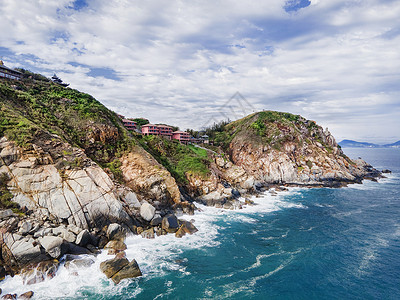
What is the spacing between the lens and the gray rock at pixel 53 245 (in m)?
29.7

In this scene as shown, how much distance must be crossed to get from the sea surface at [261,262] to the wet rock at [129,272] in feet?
2.59

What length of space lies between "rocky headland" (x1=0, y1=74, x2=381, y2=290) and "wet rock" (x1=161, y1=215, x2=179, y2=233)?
7.5 inches

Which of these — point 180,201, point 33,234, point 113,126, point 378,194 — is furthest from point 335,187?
point 33,234

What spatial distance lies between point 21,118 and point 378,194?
333ft

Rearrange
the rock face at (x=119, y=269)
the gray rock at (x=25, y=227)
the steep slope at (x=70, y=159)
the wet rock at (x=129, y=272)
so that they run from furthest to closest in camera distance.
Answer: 1. the steep slope at (x=70, y=159)
2. the gray rock at (x=25, y=227)
3. the rock face at (x=119, y=269)
4. the wet rock at (x=129, y=272)

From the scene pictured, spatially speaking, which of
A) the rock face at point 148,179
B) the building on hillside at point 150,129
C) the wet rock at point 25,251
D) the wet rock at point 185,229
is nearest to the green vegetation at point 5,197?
the wet rock at point 25,251

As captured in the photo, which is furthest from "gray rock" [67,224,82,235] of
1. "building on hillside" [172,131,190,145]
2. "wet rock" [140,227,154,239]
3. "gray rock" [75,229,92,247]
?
"building on hillside" [172,131,190,145]

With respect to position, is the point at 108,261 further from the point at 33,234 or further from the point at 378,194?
the point at 378,194

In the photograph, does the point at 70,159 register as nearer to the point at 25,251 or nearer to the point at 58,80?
the point at 25,251

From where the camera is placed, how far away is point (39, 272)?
2773 cm

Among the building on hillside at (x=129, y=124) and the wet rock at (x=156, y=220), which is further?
the building on hillside at (x=129, y=124)

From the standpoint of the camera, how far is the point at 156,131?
8569 centimetres

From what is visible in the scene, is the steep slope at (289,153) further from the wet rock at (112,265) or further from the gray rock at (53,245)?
the gray rock at (53,245)

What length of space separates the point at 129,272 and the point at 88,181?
62.1ft
